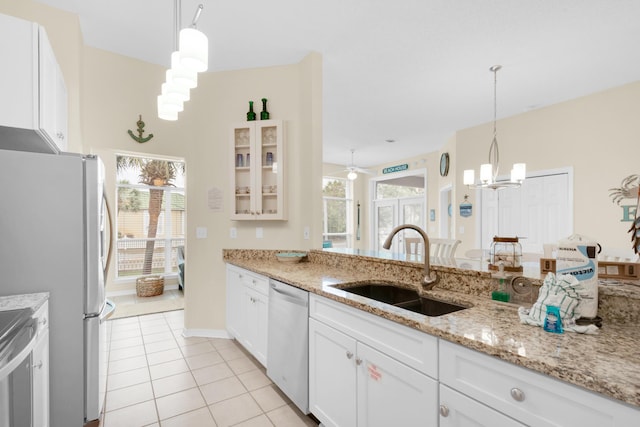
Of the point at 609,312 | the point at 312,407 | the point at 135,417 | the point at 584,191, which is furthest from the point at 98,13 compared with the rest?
the point at 584,191

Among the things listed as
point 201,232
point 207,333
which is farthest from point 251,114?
point 207,333

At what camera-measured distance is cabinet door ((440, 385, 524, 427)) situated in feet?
3.03

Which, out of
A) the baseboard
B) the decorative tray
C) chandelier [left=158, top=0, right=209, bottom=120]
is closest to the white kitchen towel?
chandelier [left=158, top=0, right=209, bottom=120]

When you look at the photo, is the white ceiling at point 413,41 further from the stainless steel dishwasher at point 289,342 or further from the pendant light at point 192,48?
the stainless steel dishwasher at point 289,342

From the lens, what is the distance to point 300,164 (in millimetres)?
3055

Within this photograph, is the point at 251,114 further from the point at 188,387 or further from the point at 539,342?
the point at 539,342

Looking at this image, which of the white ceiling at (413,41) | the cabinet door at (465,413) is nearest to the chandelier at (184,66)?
the white ceiling at (413,41)

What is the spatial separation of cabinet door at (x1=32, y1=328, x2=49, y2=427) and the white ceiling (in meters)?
2.33

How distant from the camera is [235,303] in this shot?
117 inches

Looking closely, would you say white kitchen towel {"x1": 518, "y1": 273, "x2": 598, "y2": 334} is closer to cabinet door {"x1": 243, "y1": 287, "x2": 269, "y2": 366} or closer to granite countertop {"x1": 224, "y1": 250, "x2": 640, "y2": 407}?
granite countertop {"x1": 224, "y1": 250, "x2": 640, "y2": 407}

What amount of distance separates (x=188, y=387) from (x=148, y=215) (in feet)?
13.6

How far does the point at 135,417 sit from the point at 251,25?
2982 mm

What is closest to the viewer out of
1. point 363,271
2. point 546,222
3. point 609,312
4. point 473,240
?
point 609,312

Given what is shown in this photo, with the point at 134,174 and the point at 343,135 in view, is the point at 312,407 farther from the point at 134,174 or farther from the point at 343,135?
the point at 134,174
